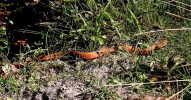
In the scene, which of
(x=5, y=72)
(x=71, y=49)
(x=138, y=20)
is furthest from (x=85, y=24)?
(x=5, y=72)

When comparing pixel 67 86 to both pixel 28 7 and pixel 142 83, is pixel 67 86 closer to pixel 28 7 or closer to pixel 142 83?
pixel 142 83

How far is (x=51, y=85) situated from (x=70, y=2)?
0.74 meters

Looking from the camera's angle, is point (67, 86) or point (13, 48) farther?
point (13, 48)

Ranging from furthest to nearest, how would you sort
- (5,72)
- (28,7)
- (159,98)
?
(28,7), (5,72), (159,98)

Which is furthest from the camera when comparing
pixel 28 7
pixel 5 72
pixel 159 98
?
pixel 28 7

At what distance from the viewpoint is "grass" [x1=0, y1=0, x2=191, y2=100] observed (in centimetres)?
236

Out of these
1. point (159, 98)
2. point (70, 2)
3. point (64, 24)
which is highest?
point (70, 2)

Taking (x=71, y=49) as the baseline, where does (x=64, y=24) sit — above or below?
above

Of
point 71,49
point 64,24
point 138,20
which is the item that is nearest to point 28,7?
point 64,24

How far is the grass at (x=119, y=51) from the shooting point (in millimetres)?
2361

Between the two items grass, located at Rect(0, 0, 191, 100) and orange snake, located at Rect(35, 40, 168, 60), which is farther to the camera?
orange snake, located at Rect(35, 40, 168, 60)

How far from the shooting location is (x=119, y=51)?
8.54ft

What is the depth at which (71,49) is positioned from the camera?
2.66m

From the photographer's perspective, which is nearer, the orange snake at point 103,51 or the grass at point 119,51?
the grass at point 119,51
